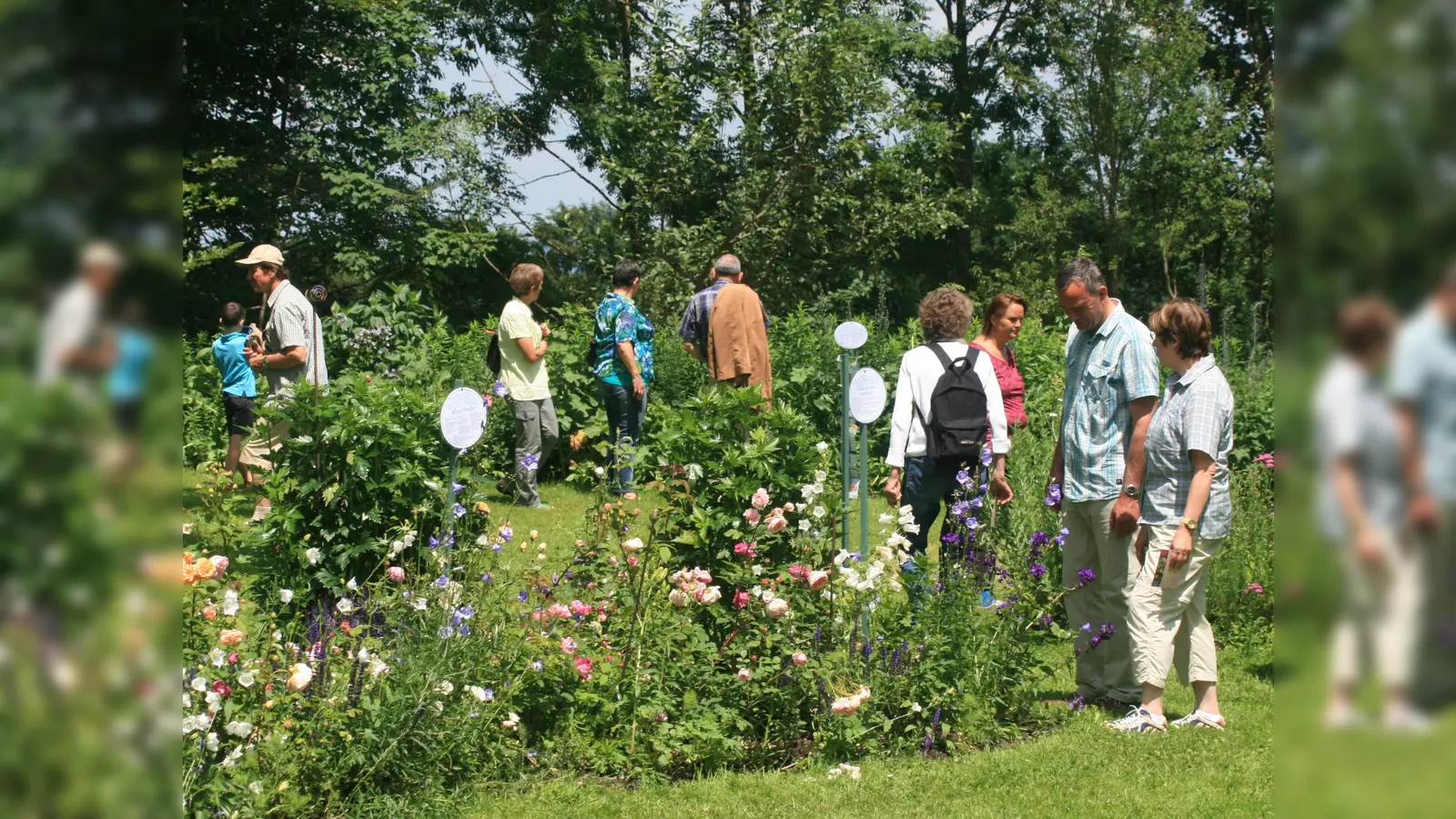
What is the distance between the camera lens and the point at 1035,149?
97.9ft

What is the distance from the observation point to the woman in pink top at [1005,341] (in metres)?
5.93

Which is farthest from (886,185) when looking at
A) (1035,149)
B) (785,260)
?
(1035,149)

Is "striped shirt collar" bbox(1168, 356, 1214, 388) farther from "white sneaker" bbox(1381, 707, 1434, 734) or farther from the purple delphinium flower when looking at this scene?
"white sneaker" bbox(1381, 707, 1434, 734)

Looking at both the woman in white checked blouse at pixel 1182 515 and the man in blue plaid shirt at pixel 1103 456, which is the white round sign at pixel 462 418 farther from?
the woman in white checked blouse at pixel 1182 515

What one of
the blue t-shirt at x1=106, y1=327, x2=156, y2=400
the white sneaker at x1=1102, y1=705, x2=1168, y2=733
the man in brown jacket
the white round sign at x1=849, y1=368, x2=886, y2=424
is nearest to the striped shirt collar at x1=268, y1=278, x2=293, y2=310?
the man in brown jacket

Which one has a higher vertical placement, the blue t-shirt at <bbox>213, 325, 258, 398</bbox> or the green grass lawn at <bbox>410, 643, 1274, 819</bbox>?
the blue t-shirt at <bbox>213, 325, 258, 398</bbox>

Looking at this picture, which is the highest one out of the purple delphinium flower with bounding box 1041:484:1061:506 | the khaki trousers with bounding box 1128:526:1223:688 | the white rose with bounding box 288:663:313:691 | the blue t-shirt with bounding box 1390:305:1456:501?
the blue t-shirt with bounding box 1390:305:1456:501

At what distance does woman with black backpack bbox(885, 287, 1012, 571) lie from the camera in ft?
17.7

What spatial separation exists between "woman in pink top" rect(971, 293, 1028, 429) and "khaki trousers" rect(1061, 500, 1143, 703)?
88 centimetres

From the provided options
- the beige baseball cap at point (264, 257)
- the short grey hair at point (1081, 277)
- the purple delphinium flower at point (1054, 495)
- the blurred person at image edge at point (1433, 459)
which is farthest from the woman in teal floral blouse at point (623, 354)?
the blurred person at image edge at point (1433, 459)

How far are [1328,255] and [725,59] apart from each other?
767 inches

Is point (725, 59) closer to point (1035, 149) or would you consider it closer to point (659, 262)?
point (659, 262)

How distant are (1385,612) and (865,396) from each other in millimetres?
4478

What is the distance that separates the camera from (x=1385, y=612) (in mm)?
560
